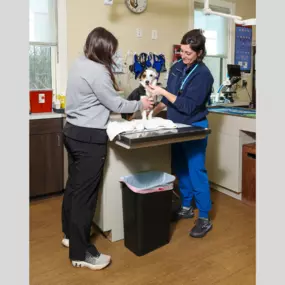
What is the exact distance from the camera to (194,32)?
2459 millimetres

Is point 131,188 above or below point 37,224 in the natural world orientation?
above

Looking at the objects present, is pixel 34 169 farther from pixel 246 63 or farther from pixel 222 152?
pixel 246 63

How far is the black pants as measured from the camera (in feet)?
6.85

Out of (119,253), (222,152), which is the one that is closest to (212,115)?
(222,152)

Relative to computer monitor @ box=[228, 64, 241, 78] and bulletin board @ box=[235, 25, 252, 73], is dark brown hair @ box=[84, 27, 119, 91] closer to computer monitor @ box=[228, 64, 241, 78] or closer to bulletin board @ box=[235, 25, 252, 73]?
computer monitor @ box=[228, 64, 241, 78]

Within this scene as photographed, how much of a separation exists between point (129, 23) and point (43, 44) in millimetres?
944

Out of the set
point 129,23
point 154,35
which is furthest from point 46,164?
point 154,35

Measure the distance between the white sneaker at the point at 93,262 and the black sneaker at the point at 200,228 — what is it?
73 centimetres

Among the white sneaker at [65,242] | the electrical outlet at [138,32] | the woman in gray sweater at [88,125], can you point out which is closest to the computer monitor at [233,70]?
the electrical outlet at [138,32]

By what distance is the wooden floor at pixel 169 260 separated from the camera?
6.78ft

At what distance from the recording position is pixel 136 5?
3.80 meters

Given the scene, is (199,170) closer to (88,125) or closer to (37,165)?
(88,125)

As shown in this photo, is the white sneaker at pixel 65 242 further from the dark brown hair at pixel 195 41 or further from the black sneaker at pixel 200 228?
the dark brown hair at pixel 195 41

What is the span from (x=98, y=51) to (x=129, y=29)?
1.91 meters
